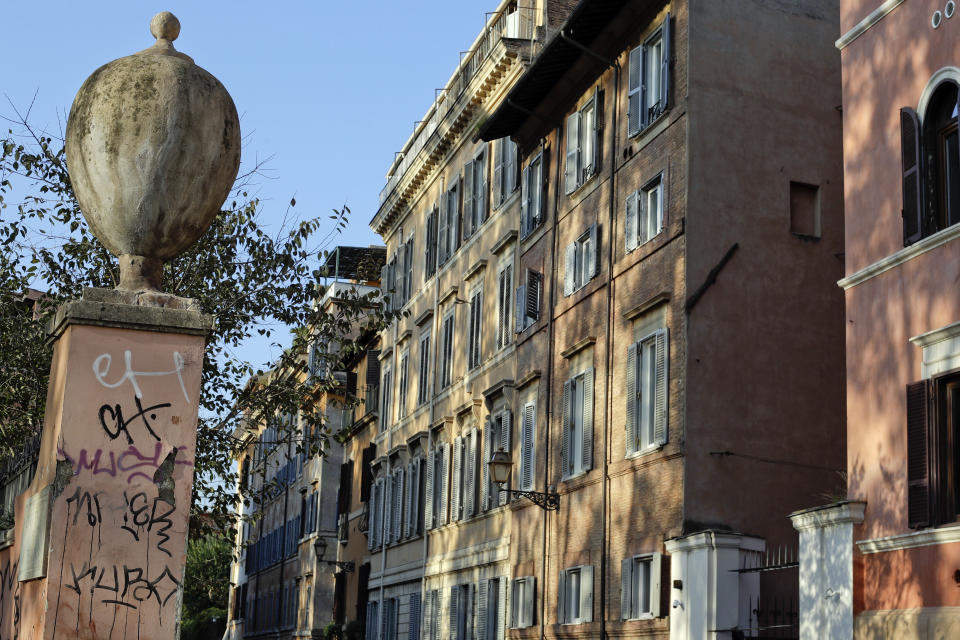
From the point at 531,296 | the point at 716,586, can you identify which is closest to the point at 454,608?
the point at 531,296

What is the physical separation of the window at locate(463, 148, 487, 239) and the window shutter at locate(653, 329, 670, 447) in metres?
11.6

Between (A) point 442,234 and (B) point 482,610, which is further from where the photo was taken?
(A) point 442,234

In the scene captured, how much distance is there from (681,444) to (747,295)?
237cm

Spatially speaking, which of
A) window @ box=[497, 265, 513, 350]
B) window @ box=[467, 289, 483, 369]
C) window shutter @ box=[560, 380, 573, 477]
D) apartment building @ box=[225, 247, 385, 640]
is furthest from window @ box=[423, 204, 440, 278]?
window shutter @ box=[560, 380, 573, 477]

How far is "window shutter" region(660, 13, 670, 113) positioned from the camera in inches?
837

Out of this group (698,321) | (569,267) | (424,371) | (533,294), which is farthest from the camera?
→ (424,371)

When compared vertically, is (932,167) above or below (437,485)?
above

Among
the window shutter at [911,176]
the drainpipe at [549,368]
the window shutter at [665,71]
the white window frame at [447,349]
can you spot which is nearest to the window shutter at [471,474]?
the white window frame at [447,349]

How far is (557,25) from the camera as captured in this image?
99.2 feet

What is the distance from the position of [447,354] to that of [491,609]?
25.1 ft

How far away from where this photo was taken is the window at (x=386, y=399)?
3981cm

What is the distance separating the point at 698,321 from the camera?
19828 millimetres

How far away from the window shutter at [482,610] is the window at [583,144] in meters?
8.36

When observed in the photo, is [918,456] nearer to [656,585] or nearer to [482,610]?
[656,585]
